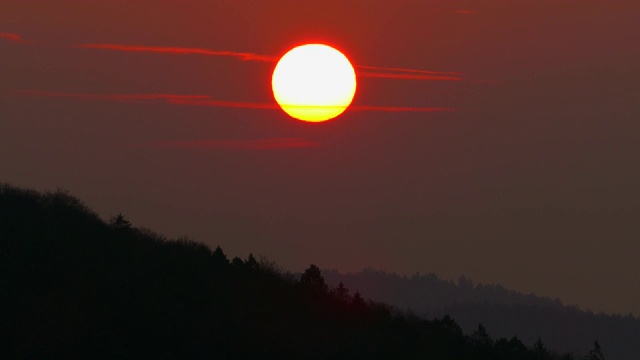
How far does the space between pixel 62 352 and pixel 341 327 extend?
44.4 feet

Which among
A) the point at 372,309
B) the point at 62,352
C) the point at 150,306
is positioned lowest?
the point at 62,352

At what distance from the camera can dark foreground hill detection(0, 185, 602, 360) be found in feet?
159

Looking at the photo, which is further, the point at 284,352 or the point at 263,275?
the point at 263,275

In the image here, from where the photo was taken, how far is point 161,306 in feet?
168

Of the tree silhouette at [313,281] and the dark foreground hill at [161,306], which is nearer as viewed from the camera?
the dark foreground hill at [161,306]

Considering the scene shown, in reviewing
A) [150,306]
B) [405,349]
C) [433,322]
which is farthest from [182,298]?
[433,322]

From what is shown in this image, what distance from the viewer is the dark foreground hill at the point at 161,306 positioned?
4841 cm

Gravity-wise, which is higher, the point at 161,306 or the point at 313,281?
the point at 313,281

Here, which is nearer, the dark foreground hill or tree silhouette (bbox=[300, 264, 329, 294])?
the dark foreground hill

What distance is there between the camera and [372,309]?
5909cm

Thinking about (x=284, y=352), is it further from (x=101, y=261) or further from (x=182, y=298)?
(x=101, y=261)

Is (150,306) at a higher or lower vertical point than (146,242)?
lower

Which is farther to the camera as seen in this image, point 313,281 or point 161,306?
point 313,281

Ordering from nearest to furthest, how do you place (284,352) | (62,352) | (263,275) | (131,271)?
(62,352)
(284,352)
(131,271)
(263,275)
